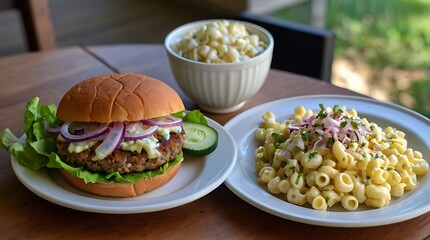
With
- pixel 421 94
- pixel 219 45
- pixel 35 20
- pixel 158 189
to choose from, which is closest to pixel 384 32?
pixel 421 94

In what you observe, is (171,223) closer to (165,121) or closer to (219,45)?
(165,121)

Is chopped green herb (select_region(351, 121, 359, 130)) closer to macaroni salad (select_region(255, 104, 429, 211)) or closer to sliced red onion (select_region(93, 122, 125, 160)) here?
macaroni salad (select_region(255, 104, 429, 211))


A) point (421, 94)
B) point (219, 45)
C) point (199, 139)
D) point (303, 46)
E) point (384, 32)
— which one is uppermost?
point (219, 45)

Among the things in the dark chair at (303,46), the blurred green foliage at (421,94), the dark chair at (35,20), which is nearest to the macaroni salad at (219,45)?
the dark chair at (303,46)

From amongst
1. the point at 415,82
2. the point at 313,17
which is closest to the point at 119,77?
the point at 415,82

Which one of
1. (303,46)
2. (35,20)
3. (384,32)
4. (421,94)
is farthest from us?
(384,32)

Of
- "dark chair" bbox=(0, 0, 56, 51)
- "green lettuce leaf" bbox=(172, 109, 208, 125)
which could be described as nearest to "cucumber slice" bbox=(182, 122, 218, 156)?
"green lettuce leaf" bbox=(172, 109, 208, 125)

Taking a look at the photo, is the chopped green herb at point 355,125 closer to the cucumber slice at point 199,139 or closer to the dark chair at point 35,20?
the cucumber slice at point 199,139
